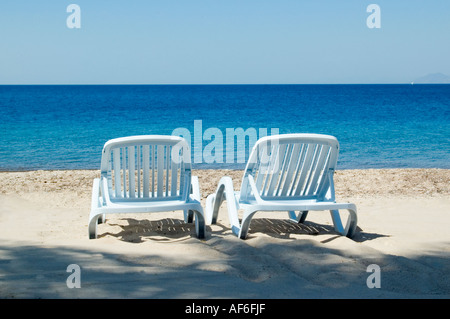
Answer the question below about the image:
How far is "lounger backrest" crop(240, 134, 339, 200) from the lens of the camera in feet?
17.9

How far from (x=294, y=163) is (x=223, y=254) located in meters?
1.50

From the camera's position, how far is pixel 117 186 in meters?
5.61

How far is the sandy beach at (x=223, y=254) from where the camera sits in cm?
348

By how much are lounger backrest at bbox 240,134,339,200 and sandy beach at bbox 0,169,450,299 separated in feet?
1.65

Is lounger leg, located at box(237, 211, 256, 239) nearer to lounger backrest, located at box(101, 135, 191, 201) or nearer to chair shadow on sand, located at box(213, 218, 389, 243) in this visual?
chair shadow on sand, located at box(213, 218, 389, 243)

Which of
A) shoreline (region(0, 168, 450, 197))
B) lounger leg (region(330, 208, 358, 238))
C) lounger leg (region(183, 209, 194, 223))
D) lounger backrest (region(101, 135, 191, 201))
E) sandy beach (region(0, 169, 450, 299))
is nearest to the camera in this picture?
sandy beach (region(0, 169, 450, 299))

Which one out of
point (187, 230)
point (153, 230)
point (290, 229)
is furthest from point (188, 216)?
point (290, 229)

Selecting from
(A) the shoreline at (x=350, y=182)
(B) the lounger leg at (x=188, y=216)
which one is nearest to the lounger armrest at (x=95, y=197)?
(B) the lounger leg at (x=188, y=216)

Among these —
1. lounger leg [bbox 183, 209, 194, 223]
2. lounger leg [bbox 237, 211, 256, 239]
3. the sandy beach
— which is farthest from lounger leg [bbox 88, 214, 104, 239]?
lounger leg [bbox 237, 211, 256, 239]

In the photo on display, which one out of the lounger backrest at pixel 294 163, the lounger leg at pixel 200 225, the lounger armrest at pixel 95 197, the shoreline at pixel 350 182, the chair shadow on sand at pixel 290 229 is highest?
the lounger backrest at pixel 294 163

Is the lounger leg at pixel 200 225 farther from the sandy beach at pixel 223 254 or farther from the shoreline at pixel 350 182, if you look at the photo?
the shoreline at pixel 350 182

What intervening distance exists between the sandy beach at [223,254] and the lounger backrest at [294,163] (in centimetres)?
50

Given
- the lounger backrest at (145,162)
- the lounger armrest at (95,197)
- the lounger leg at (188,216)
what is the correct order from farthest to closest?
the lounger leg at (188,216) → the lounger armrest at (95,197) → the lounger backrest at (145,162)
